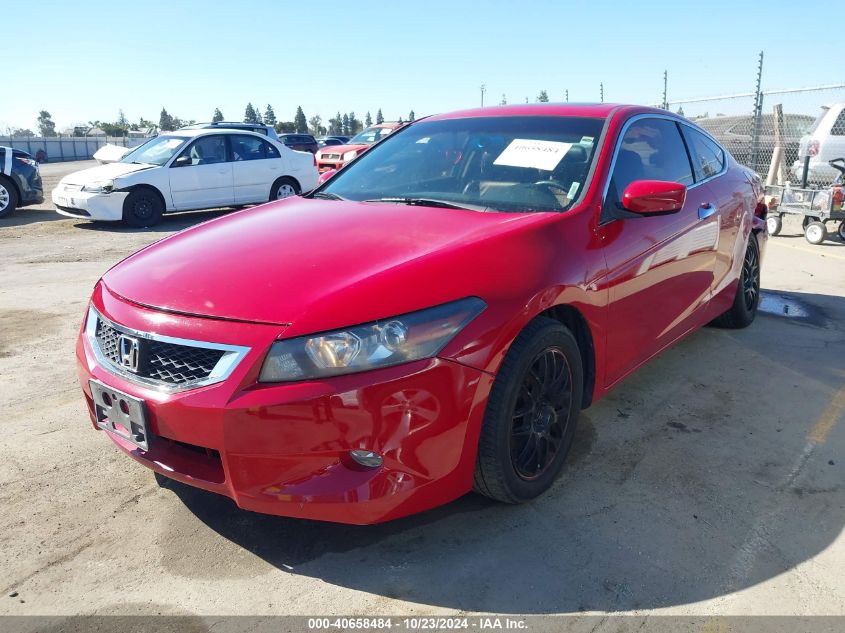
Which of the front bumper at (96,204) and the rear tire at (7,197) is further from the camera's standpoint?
the rear tire at (7,197)

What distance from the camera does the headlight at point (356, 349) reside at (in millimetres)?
2143

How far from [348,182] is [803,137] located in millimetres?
11301

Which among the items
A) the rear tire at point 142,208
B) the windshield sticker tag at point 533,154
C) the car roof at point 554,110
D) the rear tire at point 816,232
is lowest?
the rear tire at point 816,232

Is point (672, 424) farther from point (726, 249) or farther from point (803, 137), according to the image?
point (803, 137)

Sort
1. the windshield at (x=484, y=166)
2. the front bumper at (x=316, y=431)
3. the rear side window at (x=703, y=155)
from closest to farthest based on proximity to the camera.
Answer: the front bumper at (x=316, y=431)
the windshield at (x=484, y=166)
the rear side window at (x=703, y=155)

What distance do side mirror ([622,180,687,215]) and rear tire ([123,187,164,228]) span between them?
916 cm

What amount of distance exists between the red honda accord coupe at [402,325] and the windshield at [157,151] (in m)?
8.26

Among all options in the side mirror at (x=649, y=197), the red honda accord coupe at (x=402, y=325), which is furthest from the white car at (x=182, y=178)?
the side mirror at (x=649, y=197)

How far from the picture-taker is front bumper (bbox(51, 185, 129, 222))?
405 inches

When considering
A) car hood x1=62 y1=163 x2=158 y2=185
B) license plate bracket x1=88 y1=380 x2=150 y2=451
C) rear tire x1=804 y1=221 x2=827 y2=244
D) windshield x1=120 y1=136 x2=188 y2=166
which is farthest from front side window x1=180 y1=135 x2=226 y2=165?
license plate bracket x1=88 y1=380 x2=150 y2=451

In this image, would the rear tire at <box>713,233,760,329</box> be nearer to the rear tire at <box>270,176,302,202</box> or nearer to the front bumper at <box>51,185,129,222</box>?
the front bumper at <box>51,185,129,222</box>

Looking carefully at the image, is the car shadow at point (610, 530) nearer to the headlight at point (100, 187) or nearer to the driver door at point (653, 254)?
the driver door at point (653, 254)

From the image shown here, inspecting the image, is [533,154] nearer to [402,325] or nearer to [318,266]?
[318,266]

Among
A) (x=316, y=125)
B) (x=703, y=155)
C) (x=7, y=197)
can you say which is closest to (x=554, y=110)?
(x=703, y=155)
